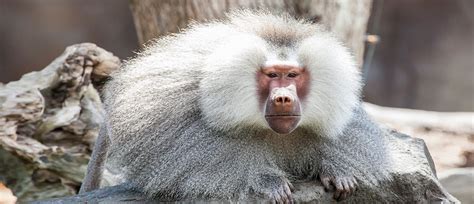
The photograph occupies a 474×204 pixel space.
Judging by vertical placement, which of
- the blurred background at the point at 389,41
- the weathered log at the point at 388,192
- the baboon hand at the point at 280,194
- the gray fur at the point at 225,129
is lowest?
the blurred background at the point at 389,41

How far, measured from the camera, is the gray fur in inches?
118

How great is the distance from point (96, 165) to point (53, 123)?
442 mm

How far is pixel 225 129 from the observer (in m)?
3.05

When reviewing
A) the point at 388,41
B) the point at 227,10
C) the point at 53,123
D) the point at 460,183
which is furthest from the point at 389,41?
the point at 53,123

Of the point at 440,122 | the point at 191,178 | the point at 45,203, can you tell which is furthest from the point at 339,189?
the point at 440,122

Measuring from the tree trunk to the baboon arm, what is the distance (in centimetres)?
98

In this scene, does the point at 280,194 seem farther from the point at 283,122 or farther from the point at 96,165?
the point at 96,165

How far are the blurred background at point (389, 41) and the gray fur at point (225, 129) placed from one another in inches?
227

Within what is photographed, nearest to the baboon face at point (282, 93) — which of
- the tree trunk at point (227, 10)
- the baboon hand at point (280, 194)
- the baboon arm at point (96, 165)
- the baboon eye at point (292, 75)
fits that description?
the baboon eye at point (292, 75)

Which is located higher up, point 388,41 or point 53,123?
point 53,123

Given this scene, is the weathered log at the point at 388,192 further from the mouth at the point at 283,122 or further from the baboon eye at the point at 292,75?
the baboon eye at the point at 292,75

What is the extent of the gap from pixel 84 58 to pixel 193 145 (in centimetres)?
130

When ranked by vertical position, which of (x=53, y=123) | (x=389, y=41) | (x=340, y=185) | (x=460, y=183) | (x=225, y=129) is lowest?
(x=389, y=41)

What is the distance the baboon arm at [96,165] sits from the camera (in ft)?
12.3
